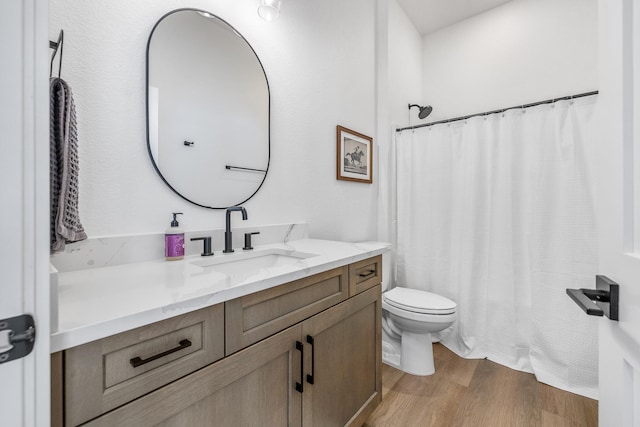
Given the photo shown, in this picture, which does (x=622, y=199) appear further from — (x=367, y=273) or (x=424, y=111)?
(x=424, y=111)

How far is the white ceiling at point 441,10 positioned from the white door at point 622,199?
8.43ft

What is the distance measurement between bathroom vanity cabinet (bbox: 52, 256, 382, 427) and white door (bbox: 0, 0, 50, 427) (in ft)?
0.36

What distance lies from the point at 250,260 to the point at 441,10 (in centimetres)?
300

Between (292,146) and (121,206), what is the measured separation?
92 cm

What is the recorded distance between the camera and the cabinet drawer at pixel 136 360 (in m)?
0.51

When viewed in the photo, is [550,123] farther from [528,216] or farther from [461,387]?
[461,387]

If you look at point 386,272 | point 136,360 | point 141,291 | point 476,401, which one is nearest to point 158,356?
point 136,360

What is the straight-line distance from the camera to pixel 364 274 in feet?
4.36

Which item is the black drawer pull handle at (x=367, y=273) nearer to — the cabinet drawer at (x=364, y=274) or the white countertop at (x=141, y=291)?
the cabinet drawer at (x=364, y=274)

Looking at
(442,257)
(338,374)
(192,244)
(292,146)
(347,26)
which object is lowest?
(338,374)

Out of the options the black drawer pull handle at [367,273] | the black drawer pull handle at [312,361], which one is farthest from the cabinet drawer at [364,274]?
the black drawer pull handle at [312,361]

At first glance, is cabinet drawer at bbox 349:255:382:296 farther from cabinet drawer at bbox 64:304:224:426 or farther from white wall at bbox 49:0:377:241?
cabinet drawer at bbox 64:304:224:426

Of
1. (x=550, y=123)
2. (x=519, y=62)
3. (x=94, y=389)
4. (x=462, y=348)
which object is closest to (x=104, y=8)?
(x=94, y=389)

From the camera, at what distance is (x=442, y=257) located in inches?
90.4
